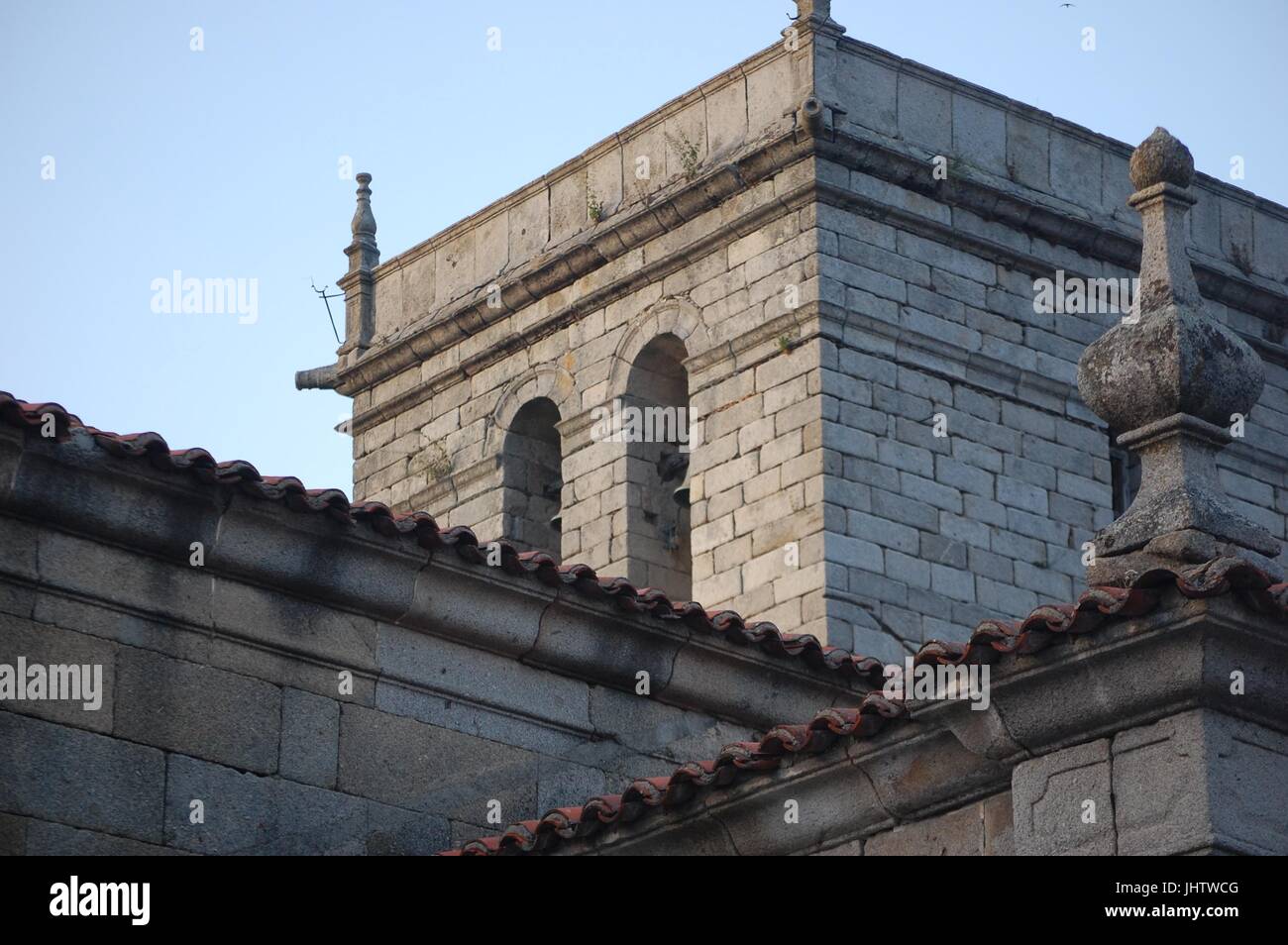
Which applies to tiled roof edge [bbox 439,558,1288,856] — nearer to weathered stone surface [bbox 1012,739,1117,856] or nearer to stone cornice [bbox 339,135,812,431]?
weathered stone surface [bbox 1012,739,1117,856]

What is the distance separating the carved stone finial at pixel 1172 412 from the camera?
10219mm

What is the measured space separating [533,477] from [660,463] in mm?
1437

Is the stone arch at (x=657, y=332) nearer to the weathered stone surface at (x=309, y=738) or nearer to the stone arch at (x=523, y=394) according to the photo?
the stone arch at (x=523, y=394)

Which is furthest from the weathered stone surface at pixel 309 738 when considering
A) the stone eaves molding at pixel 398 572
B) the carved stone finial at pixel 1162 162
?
the carved stone finial at pixel 1162 162

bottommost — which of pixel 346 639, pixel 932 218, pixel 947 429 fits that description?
pixel 346 639

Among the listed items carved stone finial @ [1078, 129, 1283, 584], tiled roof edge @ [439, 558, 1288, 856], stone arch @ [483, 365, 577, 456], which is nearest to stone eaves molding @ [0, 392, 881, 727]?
tiled roof edge @ [439, 558, 1288, 856]

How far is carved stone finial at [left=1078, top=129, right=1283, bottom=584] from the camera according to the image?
10.2m

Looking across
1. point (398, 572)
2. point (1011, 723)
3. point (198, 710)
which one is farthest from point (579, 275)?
point (1011, 723)

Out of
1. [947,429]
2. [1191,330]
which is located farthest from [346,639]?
[947,429]

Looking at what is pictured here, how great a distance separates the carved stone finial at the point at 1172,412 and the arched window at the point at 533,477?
1052 centimetres
